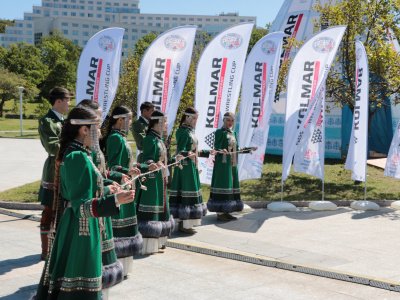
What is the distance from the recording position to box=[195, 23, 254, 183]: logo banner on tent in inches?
406

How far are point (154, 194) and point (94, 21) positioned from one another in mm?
131650

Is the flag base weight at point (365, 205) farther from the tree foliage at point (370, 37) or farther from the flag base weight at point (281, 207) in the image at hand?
the tree foliage at point (370, 37)

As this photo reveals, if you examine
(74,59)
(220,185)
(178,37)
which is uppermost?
(74,59)

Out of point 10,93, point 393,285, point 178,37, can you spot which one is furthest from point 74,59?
point 393,285

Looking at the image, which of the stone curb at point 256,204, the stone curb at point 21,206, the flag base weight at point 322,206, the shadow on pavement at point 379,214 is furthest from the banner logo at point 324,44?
the stone curb at point 21,206

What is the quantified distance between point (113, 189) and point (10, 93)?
48.7 m

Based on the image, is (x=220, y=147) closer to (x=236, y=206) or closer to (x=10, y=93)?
(x=236, y=206)

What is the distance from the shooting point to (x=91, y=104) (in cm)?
492

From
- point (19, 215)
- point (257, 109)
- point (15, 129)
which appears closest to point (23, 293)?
point (19, 215)

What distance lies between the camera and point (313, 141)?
10.8m

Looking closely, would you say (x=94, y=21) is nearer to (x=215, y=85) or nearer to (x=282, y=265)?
(x=215, y=85)

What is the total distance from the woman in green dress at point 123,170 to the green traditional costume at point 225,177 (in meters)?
3.15

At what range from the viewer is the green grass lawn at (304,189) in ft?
40.2

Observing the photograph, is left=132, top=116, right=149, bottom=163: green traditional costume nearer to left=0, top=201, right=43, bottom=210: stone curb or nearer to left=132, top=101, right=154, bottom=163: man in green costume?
left=132, top=101, right=154, bottom=163: man in green costume
